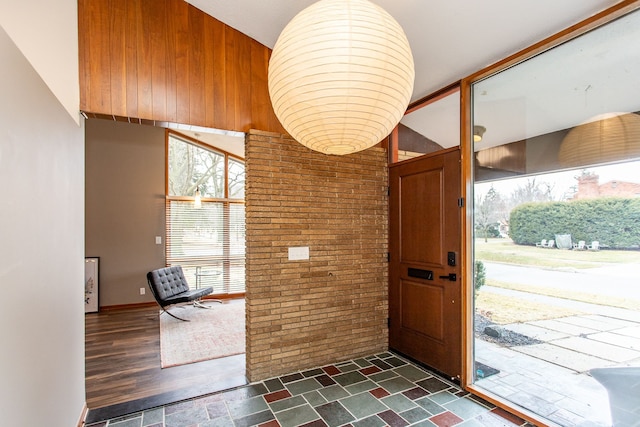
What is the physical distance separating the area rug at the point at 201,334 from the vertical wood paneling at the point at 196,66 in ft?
8.52

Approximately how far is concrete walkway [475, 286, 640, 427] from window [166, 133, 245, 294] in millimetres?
5114

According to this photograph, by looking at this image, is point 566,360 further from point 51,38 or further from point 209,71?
point 51,38

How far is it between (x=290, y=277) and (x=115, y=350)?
246 centimetres

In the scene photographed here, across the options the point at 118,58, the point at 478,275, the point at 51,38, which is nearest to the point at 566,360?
the point at 478,275

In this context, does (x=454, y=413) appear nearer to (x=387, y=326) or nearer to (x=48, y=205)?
(x=387, y=326)

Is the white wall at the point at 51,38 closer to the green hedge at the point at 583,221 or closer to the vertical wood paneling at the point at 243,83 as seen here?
the vertical wood paneling at the point at 243,83

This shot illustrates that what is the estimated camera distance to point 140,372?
3107mm

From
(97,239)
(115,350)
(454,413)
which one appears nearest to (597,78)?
(454,413)

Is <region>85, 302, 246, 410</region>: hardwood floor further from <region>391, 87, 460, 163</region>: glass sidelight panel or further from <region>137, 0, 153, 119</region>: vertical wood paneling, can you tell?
<region>391, 87, 460, 163</region>: glass sidelight panel

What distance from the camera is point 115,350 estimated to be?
3.68 m

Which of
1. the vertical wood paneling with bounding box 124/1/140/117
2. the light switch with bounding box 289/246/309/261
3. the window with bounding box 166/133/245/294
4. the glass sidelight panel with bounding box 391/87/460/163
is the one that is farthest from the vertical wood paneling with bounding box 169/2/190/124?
the window with bounding box 166/133/245/294

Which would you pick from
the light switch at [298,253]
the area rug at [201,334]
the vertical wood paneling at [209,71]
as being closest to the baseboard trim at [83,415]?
the area rug at [201,334]

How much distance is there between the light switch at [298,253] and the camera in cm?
305

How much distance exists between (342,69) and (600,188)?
74.3 inches
